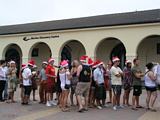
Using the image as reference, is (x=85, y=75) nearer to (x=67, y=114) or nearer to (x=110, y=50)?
(x=67, y=114)

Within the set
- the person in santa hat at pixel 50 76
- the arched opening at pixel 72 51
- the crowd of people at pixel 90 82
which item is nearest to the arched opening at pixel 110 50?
the arched opening at pixel 72 51

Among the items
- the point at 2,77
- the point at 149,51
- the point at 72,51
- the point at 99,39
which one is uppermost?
the point at 99,39

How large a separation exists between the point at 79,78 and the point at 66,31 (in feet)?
46.2

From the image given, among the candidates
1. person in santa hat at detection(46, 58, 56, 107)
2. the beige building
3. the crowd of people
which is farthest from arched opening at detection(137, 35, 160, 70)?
person in santa hat at detection(46, 58, 56, 107)

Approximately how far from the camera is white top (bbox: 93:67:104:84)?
11.9m

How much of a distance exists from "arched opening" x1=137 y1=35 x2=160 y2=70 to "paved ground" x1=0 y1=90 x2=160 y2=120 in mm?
12605

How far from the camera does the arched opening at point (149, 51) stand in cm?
2400

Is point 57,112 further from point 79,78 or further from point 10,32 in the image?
point 10,32

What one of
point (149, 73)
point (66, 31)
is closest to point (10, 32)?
point (66, 31)

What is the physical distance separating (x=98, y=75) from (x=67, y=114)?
205cm

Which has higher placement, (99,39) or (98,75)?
(99,39)

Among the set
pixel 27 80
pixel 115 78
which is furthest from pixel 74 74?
pixel 27 80

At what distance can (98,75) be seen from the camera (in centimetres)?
1190

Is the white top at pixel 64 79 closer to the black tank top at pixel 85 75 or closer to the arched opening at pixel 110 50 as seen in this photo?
the black tank top at pixel 85 75
